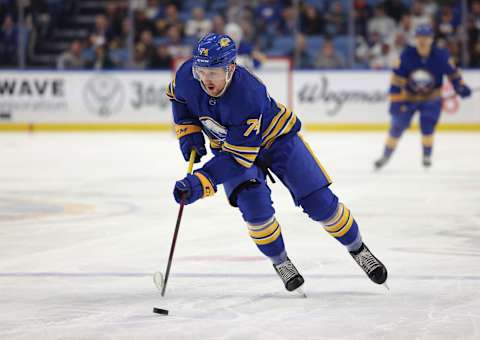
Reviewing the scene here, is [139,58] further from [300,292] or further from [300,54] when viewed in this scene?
[300,292]

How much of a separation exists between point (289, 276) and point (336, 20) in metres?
10.9

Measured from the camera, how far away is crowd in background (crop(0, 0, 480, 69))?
14234mm

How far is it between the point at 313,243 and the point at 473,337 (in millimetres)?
2079

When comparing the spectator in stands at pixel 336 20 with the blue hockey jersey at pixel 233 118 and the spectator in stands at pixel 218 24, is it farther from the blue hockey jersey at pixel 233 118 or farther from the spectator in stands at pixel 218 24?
the blue hockey jersey at pixel 233 118

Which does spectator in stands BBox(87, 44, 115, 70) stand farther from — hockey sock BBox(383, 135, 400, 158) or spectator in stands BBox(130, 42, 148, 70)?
hockey sock BBox(383, 135, 400, 158)

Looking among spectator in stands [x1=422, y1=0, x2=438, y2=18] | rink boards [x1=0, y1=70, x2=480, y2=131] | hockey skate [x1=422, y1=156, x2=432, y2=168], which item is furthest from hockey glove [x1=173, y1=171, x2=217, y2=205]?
spectator in stands [x1=422, y1=0, x2=438, y2=18]

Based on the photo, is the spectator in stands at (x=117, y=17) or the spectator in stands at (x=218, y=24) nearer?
the spectator in stands at (x=218, y=24)

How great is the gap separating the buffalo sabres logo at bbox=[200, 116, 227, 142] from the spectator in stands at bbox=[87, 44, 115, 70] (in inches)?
427

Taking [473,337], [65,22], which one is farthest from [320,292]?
[65,22]

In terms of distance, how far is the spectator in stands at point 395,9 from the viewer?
14469 millimetres

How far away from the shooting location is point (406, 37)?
14.3 m

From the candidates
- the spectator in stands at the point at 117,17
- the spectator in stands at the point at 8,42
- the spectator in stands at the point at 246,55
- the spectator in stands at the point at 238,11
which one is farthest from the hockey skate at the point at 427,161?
the spectator in stands at the point at 8,42

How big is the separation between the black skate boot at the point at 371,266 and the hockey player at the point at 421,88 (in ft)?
17.6

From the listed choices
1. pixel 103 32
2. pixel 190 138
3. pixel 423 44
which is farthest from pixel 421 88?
pixel 103 32
